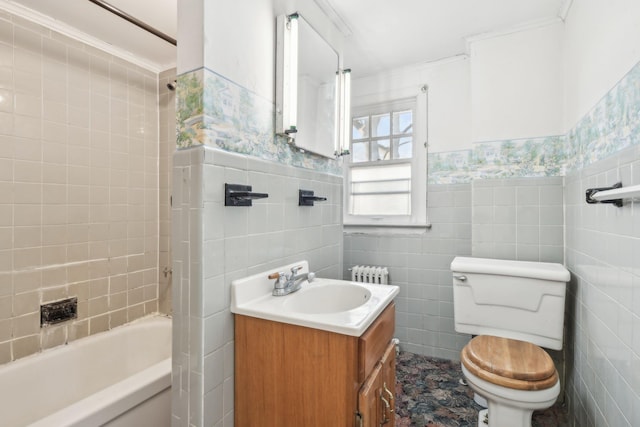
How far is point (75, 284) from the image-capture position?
186cm

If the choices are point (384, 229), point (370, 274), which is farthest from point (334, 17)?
point (370, 274)

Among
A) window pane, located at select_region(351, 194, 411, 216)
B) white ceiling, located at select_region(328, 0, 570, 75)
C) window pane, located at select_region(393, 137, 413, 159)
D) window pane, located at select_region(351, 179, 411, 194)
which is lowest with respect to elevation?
window pane, located at select_region(351, 194, 411, 216)

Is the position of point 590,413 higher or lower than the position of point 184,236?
lower

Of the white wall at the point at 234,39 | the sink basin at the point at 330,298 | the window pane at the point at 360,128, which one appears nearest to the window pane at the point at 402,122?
the window pane at the point at 360,128

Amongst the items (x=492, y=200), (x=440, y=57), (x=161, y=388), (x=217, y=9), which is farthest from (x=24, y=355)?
(x=440, y=57)

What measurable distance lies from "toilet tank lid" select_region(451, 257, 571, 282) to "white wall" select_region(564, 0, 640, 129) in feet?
2.70

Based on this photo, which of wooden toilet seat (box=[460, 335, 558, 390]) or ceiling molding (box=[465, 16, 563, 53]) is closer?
wooden toilet seat (box=[460, 335, 558, 390])

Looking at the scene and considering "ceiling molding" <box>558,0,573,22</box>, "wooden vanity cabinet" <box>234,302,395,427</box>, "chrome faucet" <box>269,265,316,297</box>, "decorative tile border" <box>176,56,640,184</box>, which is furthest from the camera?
"ceiling molding" <box>558,0,573,22</box>

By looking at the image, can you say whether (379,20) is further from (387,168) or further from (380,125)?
(387,168)

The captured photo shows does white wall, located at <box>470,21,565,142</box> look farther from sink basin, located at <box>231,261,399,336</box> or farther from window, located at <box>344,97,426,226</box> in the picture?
sink basin, located at <box>231,261,399,336</box>

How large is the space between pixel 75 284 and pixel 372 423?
192 cm

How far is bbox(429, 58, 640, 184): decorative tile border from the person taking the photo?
40.7 inches

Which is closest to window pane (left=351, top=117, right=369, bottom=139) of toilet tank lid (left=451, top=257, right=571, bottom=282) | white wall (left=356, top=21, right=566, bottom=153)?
white wall (left=356, top=21, right=566, bottom=153)

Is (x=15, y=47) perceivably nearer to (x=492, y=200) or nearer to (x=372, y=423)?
(x=372, y=423)
